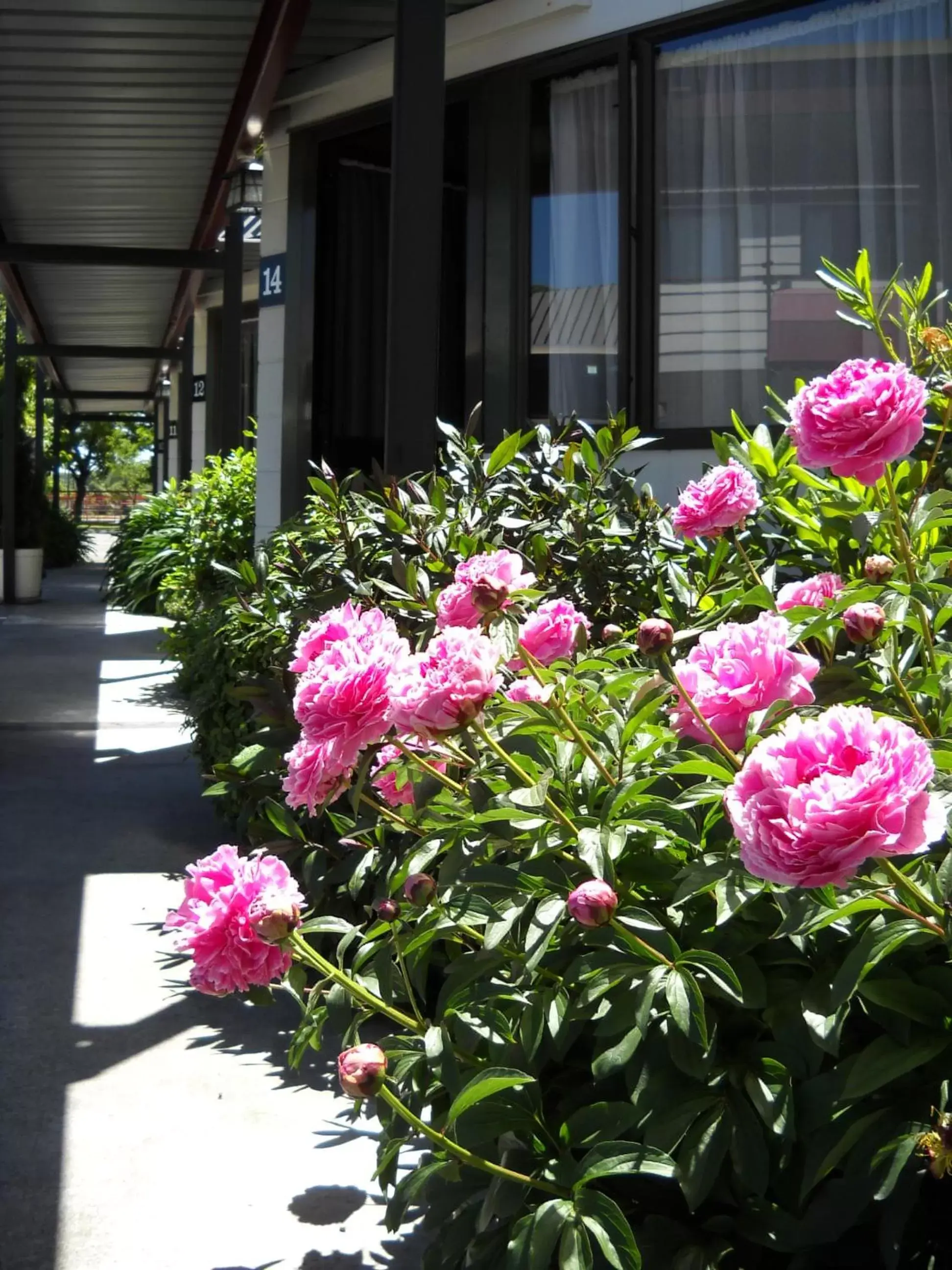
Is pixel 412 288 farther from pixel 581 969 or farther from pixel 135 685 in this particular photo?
pixel 135 685

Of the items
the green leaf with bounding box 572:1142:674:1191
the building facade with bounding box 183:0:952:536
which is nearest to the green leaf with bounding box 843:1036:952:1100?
the green leaf with bounding box 572:1142:674:1191

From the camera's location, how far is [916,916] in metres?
1.47

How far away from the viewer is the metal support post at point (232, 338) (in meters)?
11.7

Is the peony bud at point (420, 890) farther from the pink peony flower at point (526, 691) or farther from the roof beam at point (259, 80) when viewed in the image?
the roof beam at point (259, 80)

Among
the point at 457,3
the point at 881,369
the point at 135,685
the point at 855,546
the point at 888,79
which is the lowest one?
the point at 135,685

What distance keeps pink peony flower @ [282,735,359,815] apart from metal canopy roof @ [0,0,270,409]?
606cm

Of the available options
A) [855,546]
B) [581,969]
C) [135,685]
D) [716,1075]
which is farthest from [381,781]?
[135,685]

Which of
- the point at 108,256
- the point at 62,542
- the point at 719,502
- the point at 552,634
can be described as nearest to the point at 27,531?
the point at 108,256

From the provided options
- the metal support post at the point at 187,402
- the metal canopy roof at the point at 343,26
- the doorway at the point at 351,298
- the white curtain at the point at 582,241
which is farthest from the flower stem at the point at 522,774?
the metal support post at the point at 187,402

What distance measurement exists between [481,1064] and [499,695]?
49cm

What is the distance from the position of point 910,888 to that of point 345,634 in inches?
32.8

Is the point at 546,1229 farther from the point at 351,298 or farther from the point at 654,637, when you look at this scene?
the point at 351,298

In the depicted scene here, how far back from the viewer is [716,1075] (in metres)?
1.63

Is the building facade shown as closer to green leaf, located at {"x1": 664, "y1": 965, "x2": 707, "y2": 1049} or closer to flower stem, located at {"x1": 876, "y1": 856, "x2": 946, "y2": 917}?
green leaf, located at {"x1": 664, "y1": 965, "x2": 707, "y2": 1049}
